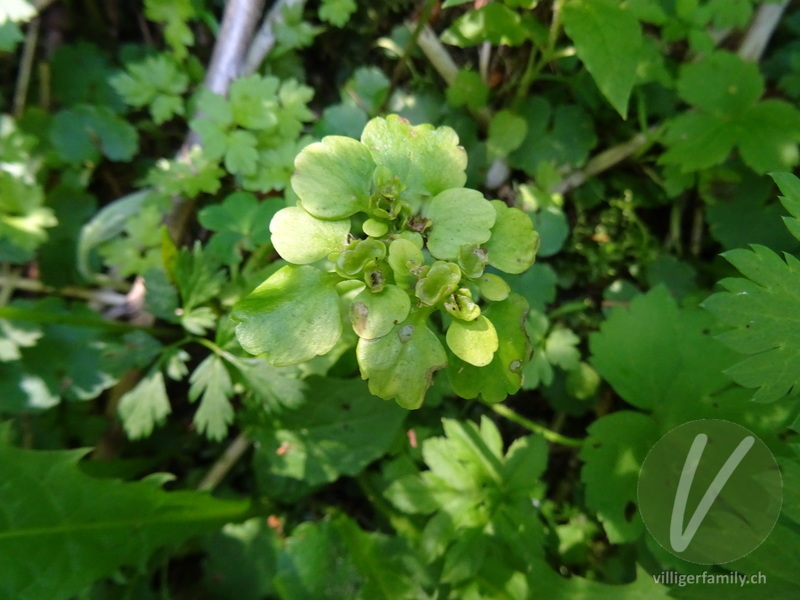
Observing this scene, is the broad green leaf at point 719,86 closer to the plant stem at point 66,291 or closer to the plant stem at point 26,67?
the plant stem at point 66,291

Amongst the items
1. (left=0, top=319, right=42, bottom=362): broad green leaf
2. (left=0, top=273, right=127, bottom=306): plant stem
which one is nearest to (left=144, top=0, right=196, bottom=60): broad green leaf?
(left=0, top=273, right=127, bottom=306): plant stem

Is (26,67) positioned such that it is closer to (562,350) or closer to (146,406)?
(146,406)

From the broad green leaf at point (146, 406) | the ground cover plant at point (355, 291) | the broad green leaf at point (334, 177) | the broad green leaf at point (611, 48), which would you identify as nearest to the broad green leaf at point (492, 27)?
the ground cover plant at point (355, 291)

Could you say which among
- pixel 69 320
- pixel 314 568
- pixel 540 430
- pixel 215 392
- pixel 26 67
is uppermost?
pixel 26 67

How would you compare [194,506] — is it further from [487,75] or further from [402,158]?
[487,75]

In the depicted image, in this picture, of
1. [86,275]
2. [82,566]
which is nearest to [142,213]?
[86,275]

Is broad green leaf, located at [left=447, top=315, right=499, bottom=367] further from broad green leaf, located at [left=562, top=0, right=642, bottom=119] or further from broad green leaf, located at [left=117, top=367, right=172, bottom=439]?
broad green leaf, located at [left=117, top=367, right=172, bottom=439]

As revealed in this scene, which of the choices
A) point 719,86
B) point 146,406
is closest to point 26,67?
point 146,406
